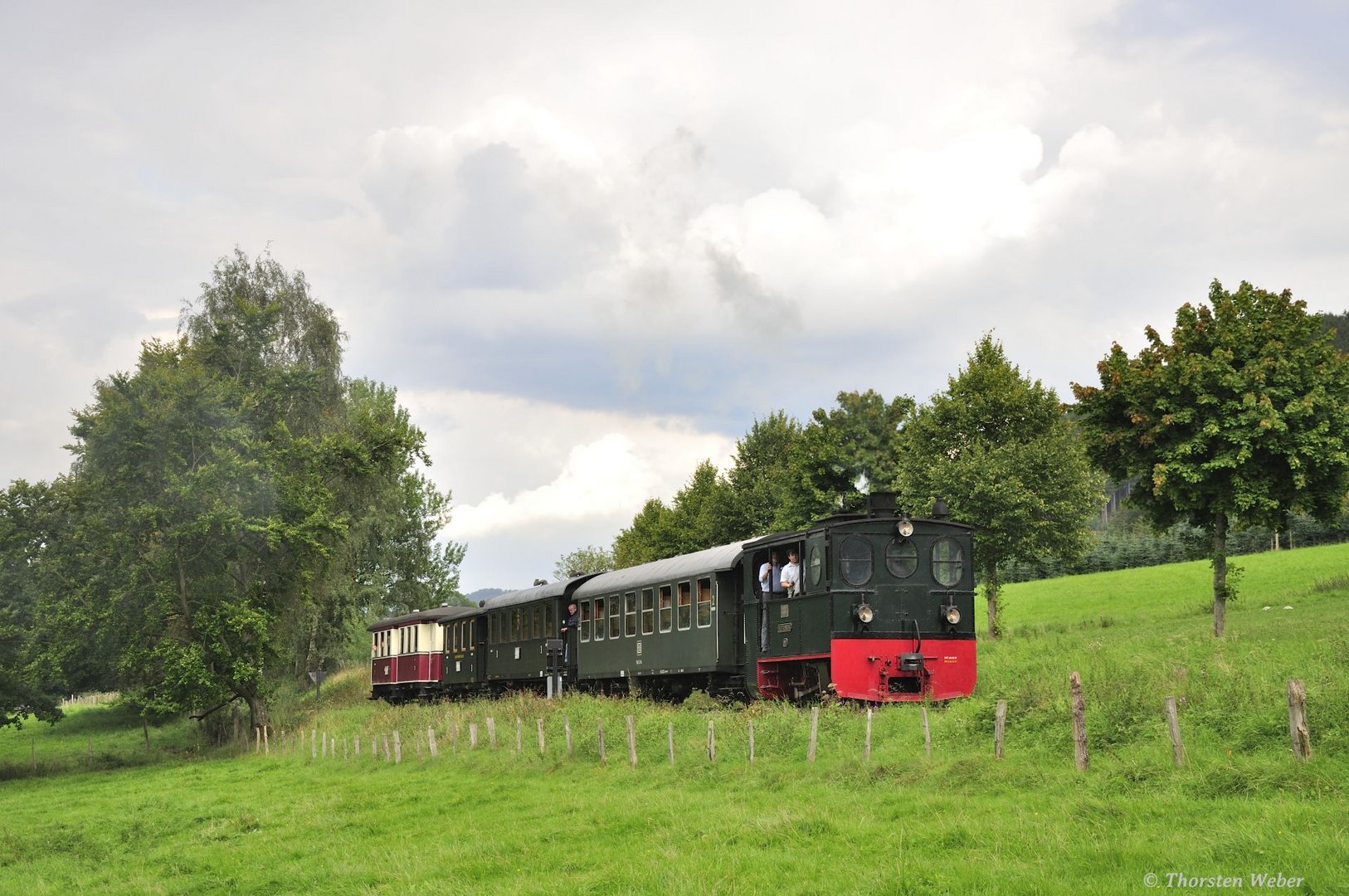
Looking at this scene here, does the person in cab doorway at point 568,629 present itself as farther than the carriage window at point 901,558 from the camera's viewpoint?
Yes

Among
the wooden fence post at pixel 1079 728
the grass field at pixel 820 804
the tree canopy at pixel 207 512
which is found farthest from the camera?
the tree canopy at pixel 207 512

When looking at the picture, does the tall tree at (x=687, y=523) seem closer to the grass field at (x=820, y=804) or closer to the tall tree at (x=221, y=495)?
the tall tree at (x=221, y=495)

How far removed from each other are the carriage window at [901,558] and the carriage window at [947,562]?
1.58 ft

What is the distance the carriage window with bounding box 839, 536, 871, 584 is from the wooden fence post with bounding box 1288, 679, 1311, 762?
10321 mm

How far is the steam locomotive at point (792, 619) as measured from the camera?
75.3 ft

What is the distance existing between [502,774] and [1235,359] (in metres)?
21.2

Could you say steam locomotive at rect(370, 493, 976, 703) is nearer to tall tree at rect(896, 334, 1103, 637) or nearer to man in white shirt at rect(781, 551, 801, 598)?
man in white shirt at rect(781, 551, 801, 598)

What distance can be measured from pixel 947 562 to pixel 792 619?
10.7 ft

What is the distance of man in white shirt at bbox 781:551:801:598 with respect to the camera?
24.5 metres

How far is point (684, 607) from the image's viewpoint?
2886 centimetres

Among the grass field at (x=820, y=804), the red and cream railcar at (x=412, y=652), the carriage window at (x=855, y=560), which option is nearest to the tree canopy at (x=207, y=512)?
the red and cream railcar at (x=412, y=652)

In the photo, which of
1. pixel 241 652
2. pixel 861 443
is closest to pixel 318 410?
pixel 241 652

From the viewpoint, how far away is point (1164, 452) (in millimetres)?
31281

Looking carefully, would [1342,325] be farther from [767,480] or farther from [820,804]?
[820,804]
